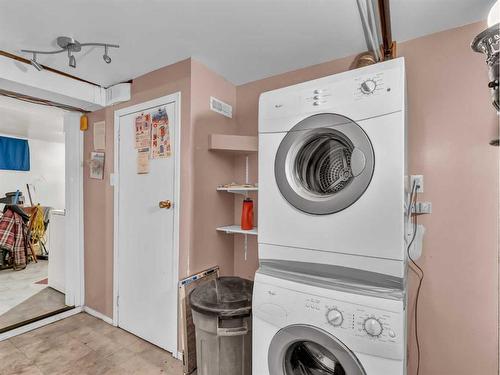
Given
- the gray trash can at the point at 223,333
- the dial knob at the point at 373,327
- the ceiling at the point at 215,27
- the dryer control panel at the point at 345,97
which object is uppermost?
the ceiling at the point at 215,27

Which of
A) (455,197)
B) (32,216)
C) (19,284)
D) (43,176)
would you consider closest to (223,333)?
(455,197)

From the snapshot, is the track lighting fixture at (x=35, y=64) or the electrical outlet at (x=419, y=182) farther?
A: the track lighting fixture at (x=35, y=64)

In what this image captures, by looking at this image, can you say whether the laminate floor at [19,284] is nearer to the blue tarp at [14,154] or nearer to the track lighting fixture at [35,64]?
the blue tarp at [14,154]

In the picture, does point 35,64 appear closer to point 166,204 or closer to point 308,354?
point 166,204

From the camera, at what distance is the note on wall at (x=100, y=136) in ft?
8.27

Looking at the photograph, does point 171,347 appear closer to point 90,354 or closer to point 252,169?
point 90,354

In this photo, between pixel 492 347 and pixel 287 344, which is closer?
pixel 287 344

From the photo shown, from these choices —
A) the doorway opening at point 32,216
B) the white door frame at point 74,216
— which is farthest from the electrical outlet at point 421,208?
the doorway opening at point 32,216

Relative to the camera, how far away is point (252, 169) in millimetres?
2287

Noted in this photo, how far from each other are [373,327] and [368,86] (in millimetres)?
1030

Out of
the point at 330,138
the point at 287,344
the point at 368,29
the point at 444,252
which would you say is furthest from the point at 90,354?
the point at 368,29

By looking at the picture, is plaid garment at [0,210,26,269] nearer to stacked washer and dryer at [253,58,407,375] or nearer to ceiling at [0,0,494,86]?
ceiling at [0,0,494,86]

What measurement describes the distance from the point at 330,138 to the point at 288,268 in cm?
72

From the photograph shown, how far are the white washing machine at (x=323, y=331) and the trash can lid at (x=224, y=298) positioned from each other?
0.19 m
